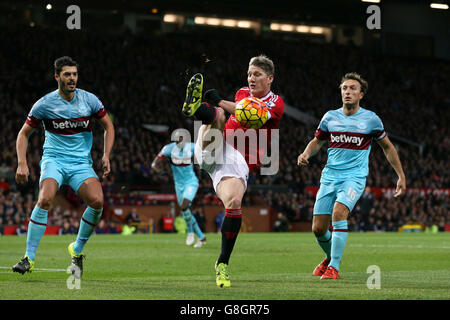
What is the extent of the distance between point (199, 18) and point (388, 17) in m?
14.4

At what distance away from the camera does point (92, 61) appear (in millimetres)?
39281

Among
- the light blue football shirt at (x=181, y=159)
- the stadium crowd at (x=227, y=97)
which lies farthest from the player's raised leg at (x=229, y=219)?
the stadium crowd at (x=227, y=97)

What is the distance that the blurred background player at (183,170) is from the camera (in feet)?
59.5

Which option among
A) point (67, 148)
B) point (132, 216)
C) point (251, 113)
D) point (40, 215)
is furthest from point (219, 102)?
point (132, 216)

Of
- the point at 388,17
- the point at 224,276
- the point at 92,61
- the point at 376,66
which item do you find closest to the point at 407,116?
the point at 376,66

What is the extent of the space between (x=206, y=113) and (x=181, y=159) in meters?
10.5

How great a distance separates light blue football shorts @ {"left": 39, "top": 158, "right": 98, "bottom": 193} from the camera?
937cm

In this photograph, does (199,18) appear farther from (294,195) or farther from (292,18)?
(294,195)

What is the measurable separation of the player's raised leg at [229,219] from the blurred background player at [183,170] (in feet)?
31.2

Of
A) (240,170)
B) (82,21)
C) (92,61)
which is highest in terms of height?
(82,21)

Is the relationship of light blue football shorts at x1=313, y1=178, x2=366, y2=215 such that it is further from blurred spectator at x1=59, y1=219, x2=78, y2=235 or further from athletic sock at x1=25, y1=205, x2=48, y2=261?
blurred spectator at x1=59, y1=219, x2=78, y2=235

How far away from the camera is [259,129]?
8891 millimetres

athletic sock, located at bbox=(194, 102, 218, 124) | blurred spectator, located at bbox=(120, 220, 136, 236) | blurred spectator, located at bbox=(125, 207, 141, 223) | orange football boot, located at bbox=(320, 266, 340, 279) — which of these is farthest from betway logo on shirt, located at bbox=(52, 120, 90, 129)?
blurred spectator, located at bbox=(125, 207, 141, 223)

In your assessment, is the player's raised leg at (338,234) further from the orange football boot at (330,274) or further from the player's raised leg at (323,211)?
the player's raised leg at (323,211)
